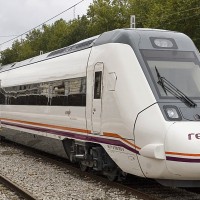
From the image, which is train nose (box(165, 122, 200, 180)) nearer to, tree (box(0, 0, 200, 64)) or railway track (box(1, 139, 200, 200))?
railway track (box(1, 139, 200, 200))

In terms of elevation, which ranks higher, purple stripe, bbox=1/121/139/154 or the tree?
the tree

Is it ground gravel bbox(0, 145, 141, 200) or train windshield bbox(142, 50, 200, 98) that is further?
ground gravel bbox(0, 145, 141, 200)

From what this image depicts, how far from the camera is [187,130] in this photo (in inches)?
278

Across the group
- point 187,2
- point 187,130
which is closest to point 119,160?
point 187,130

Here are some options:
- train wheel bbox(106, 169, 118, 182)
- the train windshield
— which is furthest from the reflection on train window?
the train windshield

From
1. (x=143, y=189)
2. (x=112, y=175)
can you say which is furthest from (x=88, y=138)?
(x=143, y=189)

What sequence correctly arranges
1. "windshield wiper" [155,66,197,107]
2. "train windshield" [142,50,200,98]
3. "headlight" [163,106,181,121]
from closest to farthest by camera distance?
"headlight" [163,106,181,121], "windshield wiper" [155,66,197,107], "train windshield" [142,50,200,98]

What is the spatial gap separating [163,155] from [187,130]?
1.74 ft

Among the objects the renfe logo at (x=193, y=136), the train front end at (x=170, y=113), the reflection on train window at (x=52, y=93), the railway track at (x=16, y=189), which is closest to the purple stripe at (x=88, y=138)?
the train front end at (x=170, y=113)

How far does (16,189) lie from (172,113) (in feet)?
11.8

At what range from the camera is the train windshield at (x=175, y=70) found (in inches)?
320

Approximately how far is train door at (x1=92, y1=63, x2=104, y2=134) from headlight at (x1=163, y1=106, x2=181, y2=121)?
183 centimetres

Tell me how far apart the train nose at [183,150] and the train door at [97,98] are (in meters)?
2.25

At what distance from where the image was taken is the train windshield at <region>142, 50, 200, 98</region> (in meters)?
8.13
